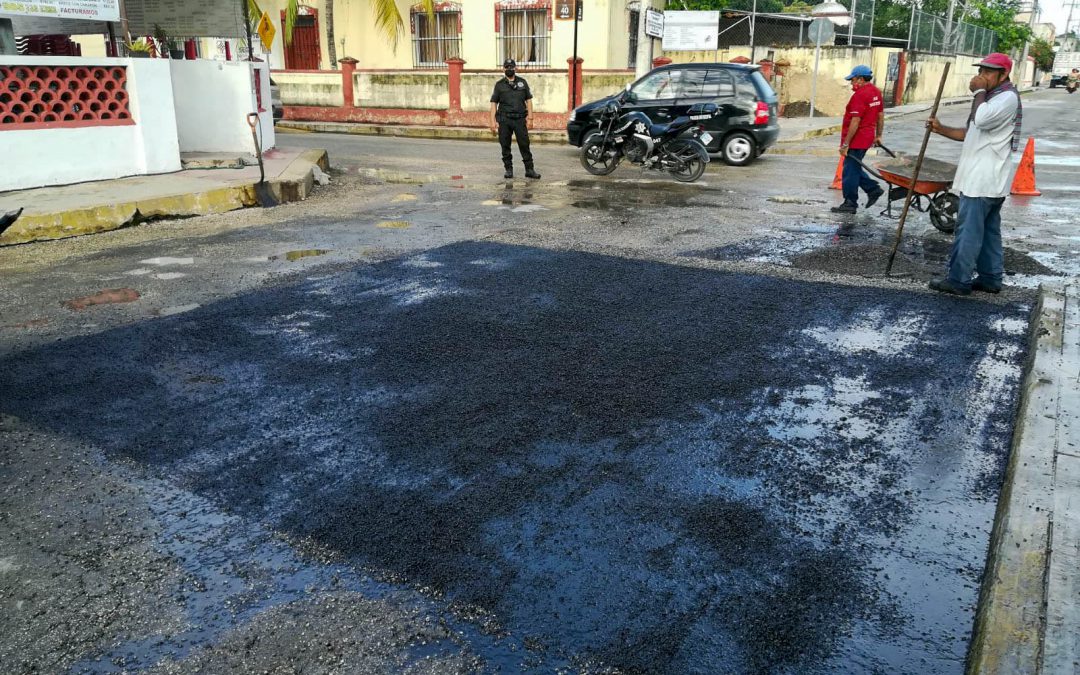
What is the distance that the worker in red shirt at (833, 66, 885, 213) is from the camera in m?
10.4

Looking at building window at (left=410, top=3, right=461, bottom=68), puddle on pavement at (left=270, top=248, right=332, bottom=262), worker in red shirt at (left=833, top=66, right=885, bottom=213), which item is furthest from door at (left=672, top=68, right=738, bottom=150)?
building window at (left=410, top=3, right=461, bottom=68)

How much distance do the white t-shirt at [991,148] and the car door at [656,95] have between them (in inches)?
389

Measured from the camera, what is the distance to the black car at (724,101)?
1577 centimetres

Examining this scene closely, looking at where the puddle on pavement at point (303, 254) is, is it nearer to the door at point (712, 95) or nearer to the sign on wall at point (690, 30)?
the door at point (712, 95)

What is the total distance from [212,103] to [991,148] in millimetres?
12477

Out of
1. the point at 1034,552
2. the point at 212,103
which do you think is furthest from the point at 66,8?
the point at 1034,552

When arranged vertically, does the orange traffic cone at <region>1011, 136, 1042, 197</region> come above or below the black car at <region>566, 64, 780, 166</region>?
below

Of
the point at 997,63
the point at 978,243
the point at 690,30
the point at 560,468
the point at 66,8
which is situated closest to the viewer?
the point at 560,468

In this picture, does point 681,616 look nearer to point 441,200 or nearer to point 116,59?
point 441,200

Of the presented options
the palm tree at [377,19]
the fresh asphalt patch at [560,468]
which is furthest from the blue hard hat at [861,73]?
the palm tree at [377,19]

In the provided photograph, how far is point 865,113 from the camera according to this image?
10.4m

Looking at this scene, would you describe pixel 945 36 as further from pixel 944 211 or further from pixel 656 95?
pixel 944 211

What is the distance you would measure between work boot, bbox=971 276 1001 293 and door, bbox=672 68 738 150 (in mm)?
9538

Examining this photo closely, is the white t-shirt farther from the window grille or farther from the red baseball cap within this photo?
the window grille
